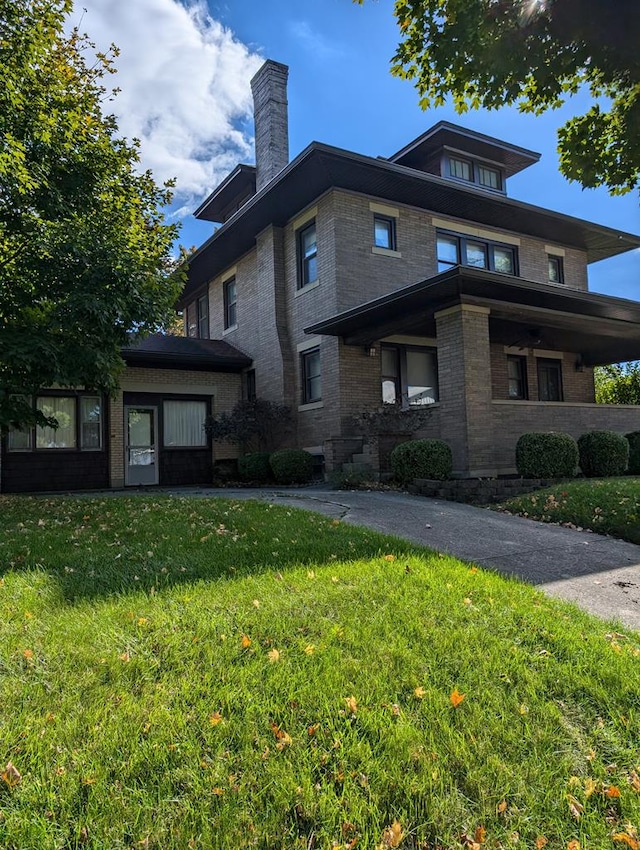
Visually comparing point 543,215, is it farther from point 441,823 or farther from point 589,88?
point 441,823

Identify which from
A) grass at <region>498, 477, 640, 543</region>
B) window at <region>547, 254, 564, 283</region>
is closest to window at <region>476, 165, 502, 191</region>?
window at <region>547, 254, 564, 283</region>

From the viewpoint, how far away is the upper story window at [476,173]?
1647cm

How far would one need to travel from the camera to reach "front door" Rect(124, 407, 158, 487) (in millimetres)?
15375

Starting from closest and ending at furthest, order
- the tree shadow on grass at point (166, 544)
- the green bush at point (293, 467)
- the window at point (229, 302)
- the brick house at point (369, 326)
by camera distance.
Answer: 1. the tree shadow on grass at point (166, 544)
2. the brick house at point (369, 326)
3. the green bush at point (293, 467)
4. the window at point (229, 302)

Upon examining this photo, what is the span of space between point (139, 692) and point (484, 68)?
26.2 ft

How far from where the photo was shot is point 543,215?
602 inches

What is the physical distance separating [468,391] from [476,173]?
9.86 meters

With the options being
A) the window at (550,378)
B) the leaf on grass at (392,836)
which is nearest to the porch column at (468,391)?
the window at (550,378)

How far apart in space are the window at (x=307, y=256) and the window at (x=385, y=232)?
5.25 ft

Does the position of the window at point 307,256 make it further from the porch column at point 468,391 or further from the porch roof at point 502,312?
the porch column at point 468,391

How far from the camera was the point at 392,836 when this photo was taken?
1950mm

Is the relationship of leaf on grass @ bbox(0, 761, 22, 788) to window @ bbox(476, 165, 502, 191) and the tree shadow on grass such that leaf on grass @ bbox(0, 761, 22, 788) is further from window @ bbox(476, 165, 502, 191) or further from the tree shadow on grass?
window @ bbox(476, 165, 502, 191)

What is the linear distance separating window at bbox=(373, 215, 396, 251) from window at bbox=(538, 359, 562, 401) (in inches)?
234

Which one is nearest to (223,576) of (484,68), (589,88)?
(484,68)
